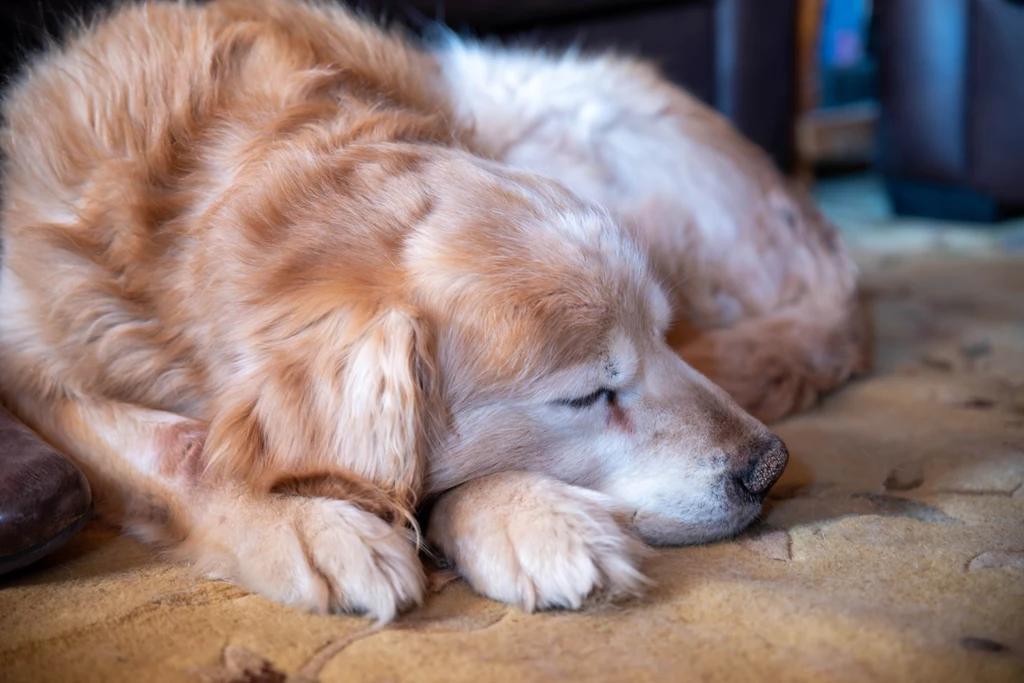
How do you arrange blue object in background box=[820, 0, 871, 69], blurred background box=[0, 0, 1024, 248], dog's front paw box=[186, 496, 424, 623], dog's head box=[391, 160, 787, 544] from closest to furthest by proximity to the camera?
dog's front paw box=[186, 496, 424, 623]
dog's head box=[391, 160, 787, 544]
blurred background box=[0, 0, 1024, 248]
blue object in background box=[820, 0, 871, 69]

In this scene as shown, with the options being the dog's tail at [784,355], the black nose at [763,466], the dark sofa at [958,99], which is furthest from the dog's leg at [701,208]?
the dark sofa at [958,99]

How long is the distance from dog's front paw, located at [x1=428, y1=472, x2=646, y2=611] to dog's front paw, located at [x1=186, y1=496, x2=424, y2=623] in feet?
0.27

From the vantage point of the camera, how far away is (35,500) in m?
1.31

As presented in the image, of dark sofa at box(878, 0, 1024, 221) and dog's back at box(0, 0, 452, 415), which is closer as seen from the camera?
dog's back at box(0, 0, 452, 415)

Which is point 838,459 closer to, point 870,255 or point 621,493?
point 621,493

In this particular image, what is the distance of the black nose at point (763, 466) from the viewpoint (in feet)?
4.66

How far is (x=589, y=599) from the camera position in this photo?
4.06 ft

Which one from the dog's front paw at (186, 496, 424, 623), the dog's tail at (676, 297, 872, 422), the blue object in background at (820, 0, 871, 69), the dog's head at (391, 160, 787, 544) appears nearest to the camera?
the dog's front paw at (186, 496, 424, 623)

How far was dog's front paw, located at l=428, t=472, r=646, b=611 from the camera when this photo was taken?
4.05 ft

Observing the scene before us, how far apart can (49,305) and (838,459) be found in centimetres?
144

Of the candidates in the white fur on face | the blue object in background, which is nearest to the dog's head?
the white fur on face

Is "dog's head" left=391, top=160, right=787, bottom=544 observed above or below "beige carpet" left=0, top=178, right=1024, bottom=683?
above

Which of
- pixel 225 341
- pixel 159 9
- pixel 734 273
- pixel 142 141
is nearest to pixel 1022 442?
pixel 734 273

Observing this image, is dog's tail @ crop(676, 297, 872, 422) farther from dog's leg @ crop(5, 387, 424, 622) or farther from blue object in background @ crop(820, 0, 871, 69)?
blue object in background @ crop(820, 0, 871, 69)
